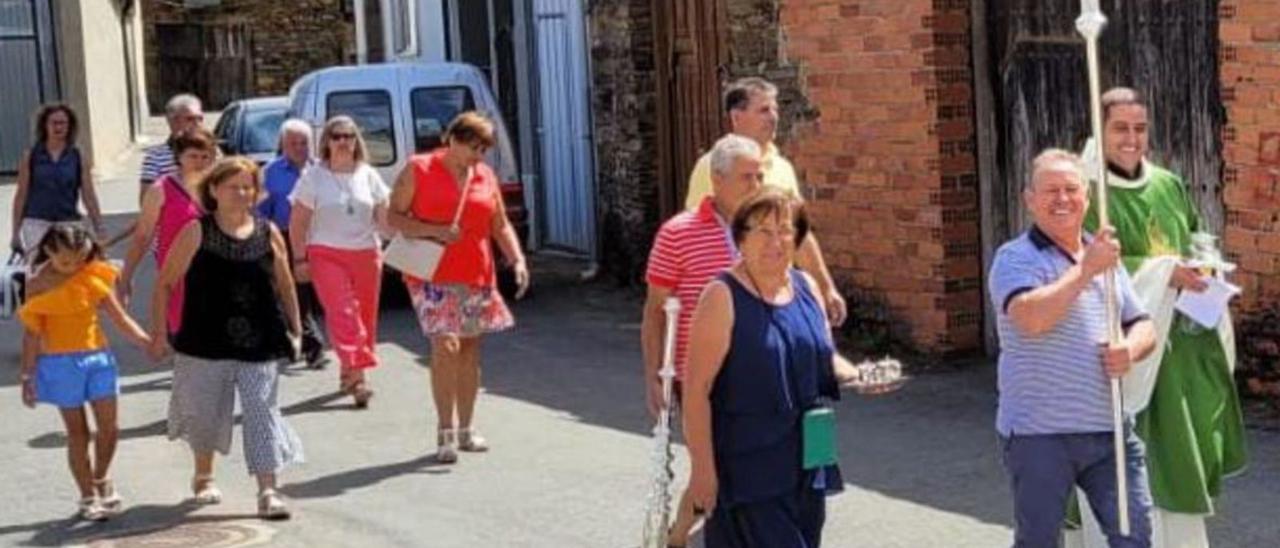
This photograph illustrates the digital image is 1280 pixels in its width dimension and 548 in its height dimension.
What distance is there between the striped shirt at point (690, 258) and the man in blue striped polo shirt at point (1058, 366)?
1319mm

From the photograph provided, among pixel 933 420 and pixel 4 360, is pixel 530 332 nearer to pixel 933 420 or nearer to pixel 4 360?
pixel 4 360

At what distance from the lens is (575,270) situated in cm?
1786

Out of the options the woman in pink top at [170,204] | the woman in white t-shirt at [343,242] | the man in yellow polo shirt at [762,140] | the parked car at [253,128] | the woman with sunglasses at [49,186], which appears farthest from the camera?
the parked car at [253,128]

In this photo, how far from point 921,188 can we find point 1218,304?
5401 millimetres

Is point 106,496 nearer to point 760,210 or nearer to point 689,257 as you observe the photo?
point 689,257

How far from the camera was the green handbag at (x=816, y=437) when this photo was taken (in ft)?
20.2

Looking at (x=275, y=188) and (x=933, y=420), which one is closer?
(x=933, y=420)

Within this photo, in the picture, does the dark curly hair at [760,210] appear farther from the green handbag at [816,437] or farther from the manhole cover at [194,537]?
the manhole cover at [194,537]

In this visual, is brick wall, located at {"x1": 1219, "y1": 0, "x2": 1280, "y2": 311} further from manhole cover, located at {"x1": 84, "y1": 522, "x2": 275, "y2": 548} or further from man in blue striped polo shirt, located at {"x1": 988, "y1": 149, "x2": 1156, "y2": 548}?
manhole cover, located at {"x1": 84, "y1": 522, "x2": 275, "y2": 548}

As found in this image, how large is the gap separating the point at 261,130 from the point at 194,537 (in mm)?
11114

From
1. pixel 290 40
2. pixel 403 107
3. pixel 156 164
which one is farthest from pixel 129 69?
pixel 156 164

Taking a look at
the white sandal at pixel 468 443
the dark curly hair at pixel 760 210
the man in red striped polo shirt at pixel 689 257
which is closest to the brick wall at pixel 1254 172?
the man in red striped polo shirt at pixel 689 257

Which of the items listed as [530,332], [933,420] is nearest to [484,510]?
[933,420]

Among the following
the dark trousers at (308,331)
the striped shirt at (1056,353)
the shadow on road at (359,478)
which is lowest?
the shadow on road at (359,478)
